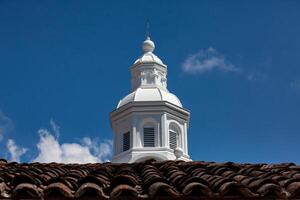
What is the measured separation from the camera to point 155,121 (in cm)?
2838

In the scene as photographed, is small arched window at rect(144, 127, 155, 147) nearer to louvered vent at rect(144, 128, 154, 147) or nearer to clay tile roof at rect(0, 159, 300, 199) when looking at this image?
louvered vent at rect(144, 128, 154, 147)

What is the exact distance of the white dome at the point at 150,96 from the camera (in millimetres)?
28875

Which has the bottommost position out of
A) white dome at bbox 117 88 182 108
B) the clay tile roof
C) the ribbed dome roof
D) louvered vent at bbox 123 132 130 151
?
the clay tile roof

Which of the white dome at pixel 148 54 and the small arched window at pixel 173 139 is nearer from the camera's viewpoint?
the small arched window at pixel 173 139

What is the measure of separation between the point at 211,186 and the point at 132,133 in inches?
893

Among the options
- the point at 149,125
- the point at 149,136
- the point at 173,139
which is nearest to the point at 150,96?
the point at 149,125

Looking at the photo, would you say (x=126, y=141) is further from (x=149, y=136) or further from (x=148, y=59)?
(x=148, y=59)

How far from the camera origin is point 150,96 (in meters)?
29.0

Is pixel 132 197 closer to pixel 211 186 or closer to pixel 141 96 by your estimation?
pixel 211 186

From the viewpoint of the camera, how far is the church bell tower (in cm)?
2788

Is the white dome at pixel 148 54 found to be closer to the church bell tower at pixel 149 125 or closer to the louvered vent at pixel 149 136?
the church bell tower at pixel 149 125

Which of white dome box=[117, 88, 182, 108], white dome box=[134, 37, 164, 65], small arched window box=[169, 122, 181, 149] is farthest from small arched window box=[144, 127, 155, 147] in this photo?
white dome box=[134, 37, 164, 65]

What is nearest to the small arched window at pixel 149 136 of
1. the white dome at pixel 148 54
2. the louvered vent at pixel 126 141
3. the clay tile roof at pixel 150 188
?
the louvered vent at pixel 126 141

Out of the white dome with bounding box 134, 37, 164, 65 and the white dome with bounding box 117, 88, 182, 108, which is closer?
the white dome with bounding box 117, 88, 182, 108
